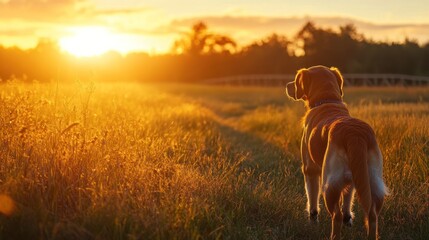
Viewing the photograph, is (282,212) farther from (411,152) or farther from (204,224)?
(411,152)

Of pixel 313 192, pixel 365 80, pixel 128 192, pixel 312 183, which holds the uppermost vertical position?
pixel 128 192

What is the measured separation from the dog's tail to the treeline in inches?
448

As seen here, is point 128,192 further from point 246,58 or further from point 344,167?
point 246,58

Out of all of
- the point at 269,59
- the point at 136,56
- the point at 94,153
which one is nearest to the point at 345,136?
the point at 94,153

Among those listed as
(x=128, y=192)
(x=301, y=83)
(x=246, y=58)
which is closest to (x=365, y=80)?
(x=246, y=58)

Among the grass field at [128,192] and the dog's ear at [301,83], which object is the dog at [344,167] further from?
the dog's ear at [301,83]

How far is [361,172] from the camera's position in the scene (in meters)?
4.55

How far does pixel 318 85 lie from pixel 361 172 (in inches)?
85.5

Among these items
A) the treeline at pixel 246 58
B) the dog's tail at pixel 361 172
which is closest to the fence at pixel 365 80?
the treeline at pixel 246 58

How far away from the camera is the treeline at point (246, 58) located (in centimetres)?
A: 1792

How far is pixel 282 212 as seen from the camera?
19.0 feet

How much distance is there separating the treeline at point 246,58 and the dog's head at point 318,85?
31.1ft

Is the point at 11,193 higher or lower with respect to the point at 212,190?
higher

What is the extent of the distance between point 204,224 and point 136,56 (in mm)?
74346
